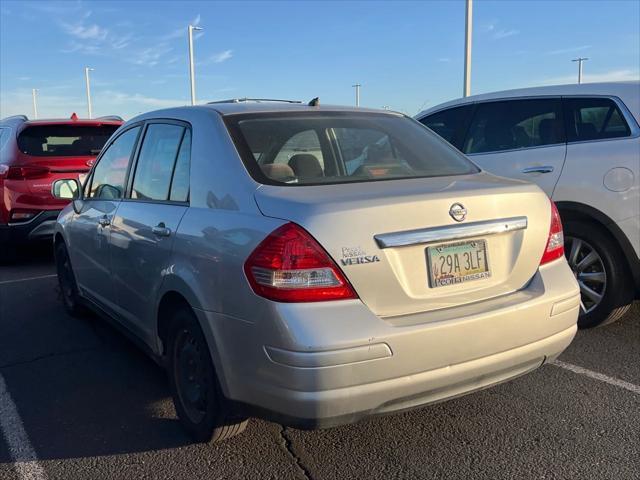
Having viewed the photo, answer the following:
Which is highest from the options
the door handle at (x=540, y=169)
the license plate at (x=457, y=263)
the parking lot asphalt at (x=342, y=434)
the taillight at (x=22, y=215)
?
the door handle at (x=540, y=169)

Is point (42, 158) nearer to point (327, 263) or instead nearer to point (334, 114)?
point (334, 114)

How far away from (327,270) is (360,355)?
0.35 metres

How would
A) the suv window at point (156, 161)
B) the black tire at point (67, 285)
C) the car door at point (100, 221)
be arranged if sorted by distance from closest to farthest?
1. the suv window at point (156, 161)
2. the car door at point (100, 221)
3. the black tire at point (67, 285)

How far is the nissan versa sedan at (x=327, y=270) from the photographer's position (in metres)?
2.36

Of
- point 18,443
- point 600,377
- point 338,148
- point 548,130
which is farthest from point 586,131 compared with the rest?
point 18,443

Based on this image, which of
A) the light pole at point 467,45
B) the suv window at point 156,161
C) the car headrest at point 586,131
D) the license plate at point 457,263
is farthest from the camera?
the light pole at point 467,45

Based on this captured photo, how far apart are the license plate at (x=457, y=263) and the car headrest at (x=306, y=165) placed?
0.78 m

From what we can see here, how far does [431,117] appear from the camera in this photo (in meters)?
5.82

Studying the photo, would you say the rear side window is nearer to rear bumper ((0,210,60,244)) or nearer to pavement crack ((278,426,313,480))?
pavement crack ((278,426,313,480))

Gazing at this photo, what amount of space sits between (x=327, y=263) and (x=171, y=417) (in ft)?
5.10

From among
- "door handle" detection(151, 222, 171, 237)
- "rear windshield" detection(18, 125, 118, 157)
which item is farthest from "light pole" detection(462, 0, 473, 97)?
"door handle" detection(151, 222, 171, 237)

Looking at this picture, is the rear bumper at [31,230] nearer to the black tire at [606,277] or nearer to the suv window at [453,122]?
the suv window at [453,122]

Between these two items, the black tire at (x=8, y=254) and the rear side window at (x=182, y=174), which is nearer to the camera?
the rear side window at (x=182, y=174)

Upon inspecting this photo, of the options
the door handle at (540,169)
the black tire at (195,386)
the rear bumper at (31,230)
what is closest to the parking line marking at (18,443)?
the black tire at (195,386)
